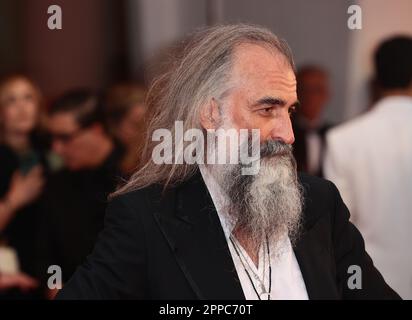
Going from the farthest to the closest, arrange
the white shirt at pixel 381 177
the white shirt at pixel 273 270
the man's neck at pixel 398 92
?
the man's neck at pixel 398 92 < the white shirt at pixel 381 177 < the white shirt at pixel 273 270

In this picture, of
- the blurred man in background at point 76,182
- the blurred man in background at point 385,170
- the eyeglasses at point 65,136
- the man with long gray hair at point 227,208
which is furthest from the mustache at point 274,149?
the eyeglasses at point 65,136

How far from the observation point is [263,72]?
9.50 ft

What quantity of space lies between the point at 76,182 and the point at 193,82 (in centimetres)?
165

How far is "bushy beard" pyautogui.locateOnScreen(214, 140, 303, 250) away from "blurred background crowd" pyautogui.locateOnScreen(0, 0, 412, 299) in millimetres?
481

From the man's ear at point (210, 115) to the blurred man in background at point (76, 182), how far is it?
1.26 meters

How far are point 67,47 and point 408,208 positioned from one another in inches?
139

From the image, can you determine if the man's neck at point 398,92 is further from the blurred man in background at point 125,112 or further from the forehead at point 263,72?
the forehead at point 263,72

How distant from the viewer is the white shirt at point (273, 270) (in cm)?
282

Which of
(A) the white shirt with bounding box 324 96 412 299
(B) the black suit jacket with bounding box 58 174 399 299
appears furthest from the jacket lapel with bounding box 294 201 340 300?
(A) the white shirt with bounding box 324 96 412 299

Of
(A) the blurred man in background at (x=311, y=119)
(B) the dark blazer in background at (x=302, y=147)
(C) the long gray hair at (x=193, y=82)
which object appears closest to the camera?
(C) the long gray hair at (x=193, y=82)

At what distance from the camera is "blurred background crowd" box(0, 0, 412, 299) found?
4.12 metres

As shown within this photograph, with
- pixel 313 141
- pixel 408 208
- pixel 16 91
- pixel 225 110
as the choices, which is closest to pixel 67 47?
pixel 16 91

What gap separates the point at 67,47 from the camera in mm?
6914
